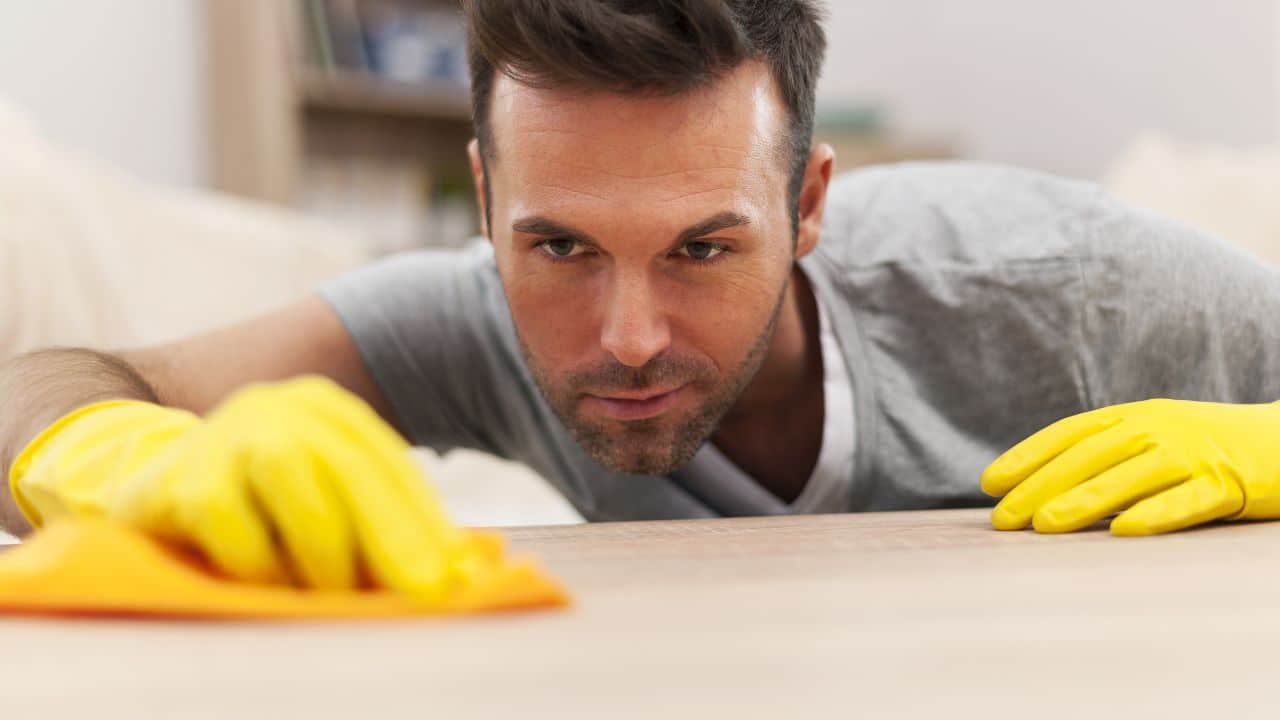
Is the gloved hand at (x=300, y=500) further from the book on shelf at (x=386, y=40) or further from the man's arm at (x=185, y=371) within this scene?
the book on shelf at (x=386, y=40)

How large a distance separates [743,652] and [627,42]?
525mm

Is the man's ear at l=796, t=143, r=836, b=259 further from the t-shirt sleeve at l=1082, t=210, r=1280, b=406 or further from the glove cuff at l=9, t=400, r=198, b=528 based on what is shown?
the glove cuff at l=9, t=400, r=198, b=528

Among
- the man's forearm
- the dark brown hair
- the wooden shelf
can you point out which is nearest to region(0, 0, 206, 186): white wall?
the wooden shelf

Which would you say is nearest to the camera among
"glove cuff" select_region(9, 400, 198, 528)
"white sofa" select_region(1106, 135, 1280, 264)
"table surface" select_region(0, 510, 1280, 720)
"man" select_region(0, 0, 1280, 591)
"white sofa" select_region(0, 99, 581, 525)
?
"table surface" select_region(0, 510, 1280, 720)

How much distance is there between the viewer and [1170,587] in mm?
541

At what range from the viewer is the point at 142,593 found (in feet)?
1.48

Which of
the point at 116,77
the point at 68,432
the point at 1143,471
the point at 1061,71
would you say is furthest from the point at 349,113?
the point at 1143,471

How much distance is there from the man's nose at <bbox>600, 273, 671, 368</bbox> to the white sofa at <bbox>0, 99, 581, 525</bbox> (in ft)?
2.26

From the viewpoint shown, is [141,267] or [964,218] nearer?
[964,218]

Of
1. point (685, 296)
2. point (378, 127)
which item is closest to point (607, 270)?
point (685, 296)

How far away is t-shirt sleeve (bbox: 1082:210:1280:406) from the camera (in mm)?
1097

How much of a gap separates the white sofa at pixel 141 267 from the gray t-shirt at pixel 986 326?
421 mm

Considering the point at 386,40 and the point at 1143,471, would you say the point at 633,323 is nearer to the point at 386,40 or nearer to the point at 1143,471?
Answer: the point at 1143,471

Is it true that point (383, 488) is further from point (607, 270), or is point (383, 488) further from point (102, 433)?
point (607, 270)
